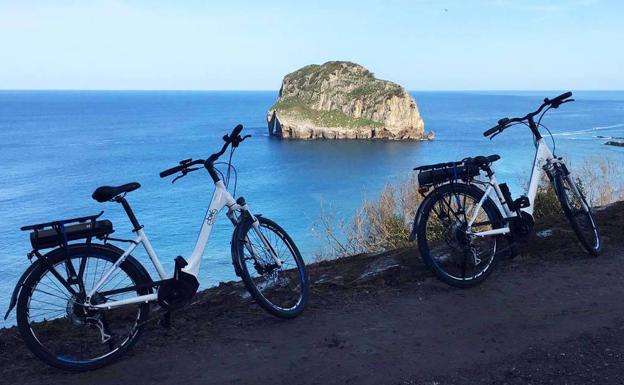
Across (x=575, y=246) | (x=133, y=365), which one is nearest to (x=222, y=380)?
(x=133, y=365)

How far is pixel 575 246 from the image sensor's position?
22.2 feet

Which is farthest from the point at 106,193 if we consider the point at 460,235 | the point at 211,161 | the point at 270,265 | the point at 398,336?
the point at 460,235

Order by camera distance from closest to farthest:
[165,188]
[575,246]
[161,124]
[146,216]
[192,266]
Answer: [192,266] < [575,246] < [146,216] < [165,188] < [161,124]

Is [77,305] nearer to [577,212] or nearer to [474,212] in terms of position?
[474,212]

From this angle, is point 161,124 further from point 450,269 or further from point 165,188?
point 450,269

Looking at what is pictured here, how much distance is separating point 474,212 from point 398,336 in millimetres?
1628

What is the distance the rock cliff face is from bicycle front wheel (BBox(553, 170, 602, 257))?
109279mm

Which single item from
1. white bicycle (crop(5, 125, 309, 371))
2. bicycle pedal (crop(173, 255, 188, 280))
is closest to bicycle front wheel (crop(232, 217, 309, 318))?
white bicycle (crop(5, 125, 309, 371))

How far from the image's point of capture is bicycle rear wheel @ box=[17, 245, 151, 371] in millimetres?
3881

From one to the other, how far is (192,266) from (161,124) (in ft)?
462

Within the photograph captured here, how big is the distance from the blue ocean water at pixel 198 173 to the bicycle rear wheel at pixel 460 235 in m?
12.8

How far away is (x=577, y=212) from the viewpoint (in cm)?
640

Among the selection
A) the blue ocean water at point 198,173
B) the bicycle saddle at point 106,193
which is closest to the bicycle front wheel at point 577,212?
the bicycle saddle at point 106,193

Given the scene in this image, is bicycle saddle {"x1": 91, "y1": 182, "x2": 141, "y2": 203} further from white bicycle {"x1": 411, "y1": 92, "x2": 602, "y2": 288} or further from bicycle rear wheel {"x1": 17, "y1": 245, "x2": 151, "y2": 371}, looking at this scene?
white bicycle {"x1": 411, "y1": 92, "x2": 602, "y2": 288}
